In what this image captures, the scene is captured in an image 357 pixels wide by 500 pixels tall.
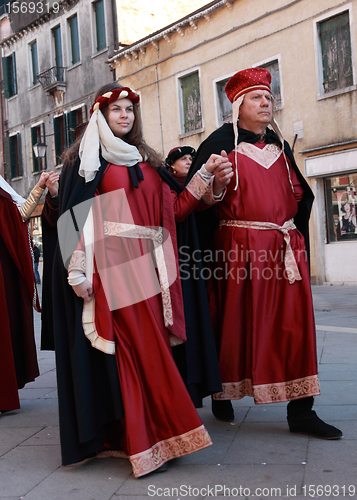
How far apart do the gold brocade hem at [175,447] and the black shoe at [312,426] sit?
0.69 meters

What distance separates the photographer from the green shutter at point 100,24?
A: 20.3 m

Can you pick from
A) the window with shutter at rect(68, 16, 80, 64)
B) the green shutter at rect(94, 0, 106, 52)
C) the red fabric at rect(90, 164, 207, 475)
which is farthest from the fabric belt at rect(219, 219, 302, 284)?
the window with shutter at rect(68, 16, 80, 64)

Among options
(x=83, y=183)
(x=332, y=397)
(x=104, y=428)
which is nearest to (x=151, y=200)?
(x=83, y=183)

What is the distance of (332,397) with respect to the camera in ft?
13.7

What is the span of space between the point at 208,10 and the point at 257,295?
13765mm

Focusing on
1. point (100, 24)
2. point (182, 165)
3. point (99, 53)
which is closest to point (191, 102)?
point (99, 53)

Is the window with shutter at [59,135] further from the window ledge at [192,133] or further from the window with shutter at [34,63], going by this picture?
the window ledge at [192,133]

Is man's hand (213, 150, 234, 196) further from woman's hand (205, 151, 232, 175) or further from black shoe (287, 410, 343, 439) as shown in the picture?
black shoe (287, 410, 343, 439)

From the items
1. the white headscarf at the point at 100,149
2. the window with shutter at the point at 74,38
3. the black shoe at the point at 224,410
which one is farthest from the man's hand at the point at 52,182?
the window with shutter at the point at 74,38

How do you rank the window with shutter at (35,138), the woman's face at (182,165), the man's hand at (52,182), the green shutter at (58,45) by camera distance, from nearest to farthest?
the man's hand at (52,182) → the woman's face at (182,165) → the green shutter at (58,45) → the window with shutter at (35,138)

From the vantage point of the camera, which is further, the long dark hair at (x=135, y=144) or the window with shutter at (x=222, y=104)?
the window with shutter at (x=222, y=104)

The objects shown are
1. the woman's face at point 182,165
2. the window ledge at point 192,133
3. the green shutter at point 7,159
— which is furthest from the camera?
the green shutter at point 7,159

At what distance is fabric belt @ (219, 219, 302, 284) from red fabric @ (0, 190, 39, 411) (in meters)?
1.69

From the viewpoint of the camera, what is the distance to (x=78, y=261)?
3.12 metres
